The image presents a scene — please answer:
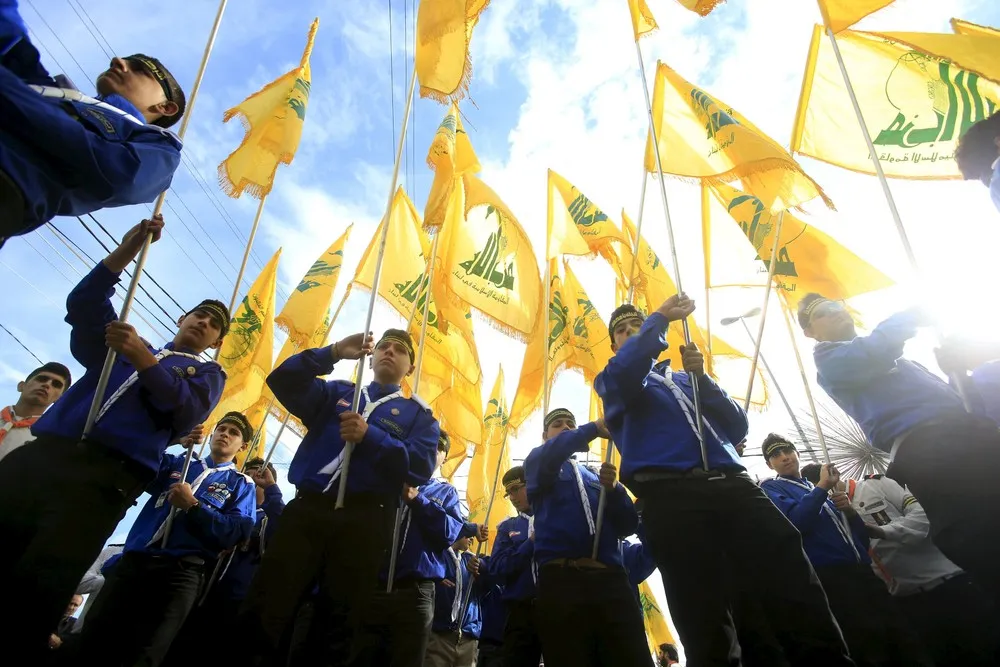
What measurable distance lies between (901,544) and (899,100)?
371 centimetres

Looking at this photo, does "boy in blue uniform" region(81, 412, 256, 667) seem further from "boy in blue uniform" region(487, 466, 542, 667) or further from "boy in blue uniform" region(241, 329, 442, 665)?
"boy in blue uniform" region(487, 466, 542, 667)

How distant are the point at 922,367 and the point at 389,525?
9.77 ft

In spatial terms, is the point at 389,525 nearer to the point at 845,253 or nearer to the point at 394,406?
the point at 394,406

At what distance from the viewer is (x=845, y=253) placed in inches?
241

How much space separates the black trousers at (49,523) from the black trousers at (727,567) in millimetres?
2482

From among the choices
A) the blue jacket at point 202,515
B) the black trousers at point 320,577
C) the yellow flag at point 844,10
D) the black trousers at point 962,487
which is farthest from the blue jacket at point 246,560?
the yellow flag at point 844,10

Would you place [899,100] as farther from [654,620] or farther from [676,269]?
[654,620]

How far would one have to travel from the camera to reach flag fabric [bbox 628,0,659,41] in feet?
16.5

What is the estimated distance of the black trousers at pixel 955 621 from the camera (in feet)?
11.3

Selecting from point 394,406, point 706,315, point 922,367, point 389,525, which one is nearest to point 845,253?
point 706,315

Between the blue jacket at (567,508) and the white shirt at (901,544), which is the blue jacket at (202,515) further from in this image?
the white shirt at (901,544)

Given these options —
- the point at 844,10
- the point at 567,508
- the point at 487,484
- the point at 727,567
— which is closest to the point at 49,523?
the point at 567,508

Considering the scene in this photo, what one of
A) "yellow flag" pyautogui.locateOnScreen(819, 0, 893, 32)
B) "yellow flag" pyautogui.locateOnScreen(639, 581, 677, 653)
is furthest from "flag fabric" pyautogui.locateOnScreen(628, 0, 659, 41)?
"yellow flag" pyautogui.locateOnScreen(639, 581, 677, 653)

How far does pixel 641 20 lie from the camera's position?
5066 mm
